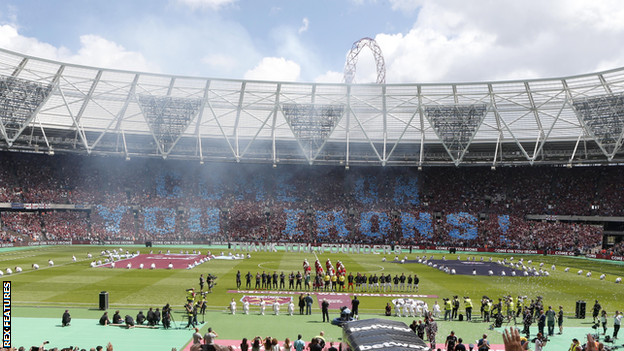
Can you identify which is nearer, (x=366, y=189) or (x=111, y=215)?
(x=111, y=215)

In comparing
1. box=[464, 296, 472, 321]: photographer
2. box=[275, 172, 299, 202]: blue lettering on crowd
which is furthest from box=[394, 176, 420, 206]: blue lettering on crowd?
box=[464, 296, 472, 321]: photographer

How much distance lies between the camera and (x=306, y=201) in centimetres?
6850

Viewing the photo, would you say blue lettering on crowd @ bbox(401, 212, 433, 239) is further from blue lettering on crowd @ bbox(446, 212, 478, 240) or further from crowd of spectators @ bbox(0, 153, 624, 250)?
blue lettering on crowd @ bbox(446, 212, 478, 240)

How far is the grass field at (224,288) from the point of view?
67.7ft

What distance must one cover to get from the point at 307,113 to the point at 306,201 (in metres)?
18.0

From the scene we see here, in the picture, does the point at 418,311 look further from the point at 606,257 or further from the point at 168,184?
the point at 168,184

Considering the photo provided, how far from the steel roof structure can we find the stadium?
25cm

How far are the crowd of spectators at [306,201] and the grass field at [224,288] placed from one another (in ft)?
47.1

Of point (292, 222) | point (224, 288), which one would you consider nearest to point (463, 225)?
point (292, 222)

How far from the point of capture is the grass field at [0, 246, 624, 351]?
20625mm

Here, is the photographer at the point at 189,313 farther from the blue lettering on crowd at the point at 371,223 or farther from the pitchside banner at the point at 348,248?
the blue lettering on crowd at the point at 371,223

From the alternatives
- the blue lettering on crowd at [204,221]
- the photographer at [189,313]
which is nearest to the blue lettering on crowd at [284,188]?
the blue lettering on crowd at [204,221]

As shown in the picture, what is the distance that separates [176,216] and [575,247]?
57484 mm

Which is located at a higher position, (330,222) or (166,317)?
(330,222)
